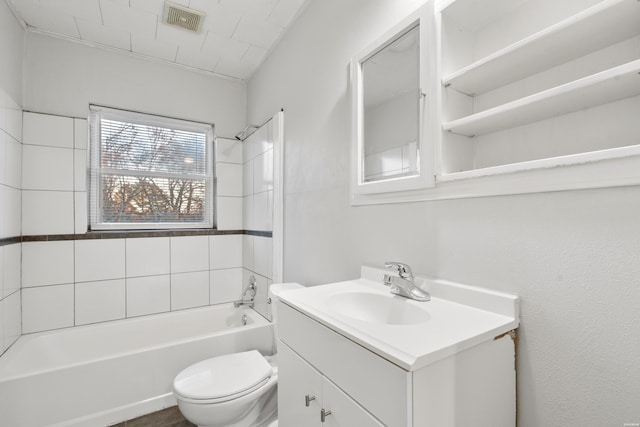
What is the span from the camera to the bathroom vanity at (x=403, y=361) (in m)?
0.61

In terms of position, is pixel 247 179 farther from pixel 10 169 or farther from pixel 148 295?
pixel 10 169

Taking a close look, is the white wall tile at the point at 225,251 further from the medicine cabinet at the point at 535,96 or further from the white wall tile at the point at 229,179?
the medicine cabinet at the point at 535,96

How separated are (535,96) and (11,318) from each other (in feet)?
9.32

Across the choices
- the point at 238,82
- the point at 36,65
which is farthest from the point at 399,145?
the point at 36,65

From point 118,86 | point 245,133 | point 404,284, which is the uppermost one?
point 118,86

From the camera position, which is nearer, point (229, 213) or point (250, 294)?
point (250, 294)

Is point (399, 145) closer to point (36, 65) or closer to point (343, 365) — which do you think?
point (343, 365)

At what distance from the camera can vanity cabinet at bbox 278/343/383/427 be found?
28.9 inches

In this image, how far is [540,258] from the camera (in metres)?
0.78

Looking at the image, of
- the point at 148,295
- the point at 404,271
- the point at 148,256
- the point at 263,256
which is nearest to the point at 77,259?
the point at 148,256

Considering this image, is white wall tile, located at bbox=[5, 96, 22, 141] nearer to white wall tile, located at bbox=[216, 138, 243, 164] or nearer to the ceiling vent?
the ceiling vent

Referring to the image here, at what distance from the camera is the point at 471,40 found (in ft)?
3.31

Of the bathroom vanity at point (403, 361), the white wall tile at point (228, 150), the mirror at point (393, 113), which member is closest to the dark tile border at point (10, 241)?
the white wall tile at point (228, 150)

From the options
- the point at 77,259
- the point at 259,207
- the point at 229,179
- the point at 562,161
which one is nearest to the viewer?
the point at 562,161
